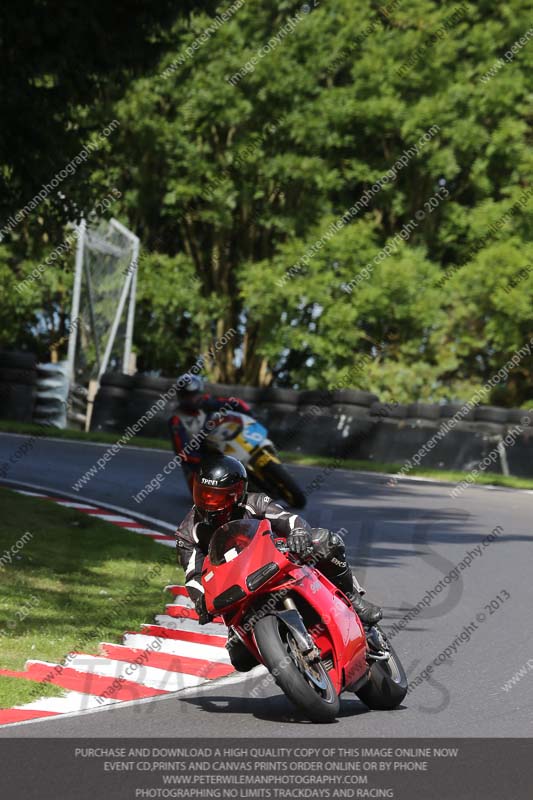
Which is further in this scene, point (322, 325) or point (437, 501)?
point (322, 325)

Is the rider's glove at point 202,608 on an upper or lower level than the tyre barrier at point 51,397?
upper

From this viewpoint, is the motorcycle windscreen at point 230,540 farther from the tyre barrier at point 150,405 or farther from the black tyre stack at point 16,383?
the black tyre stack at point 16,383

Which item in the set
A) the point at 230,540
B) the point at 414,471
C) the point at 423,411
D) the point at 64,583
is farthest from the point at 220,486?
the point at 423,411

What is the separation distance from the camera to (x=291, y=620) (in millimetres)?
6605

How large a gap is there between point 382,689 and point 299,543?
902 mm

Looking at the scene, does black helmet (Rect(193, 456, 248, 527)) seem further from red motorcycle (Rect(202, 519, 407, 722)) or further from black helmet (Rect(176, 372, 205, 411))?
black helmet (Rect(176, 372, 205, 411))

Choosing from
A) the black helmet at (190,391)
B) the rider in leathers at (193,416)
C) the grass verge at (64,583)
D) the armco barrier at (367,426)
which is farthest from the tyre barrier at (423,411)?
the grass verge at (64,583)

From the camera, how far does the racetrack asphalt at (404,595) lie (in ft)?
21.6

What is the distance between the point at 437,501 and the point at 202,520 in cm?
1074

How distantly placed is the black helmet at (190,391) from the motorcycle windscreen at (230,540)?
287 inches
